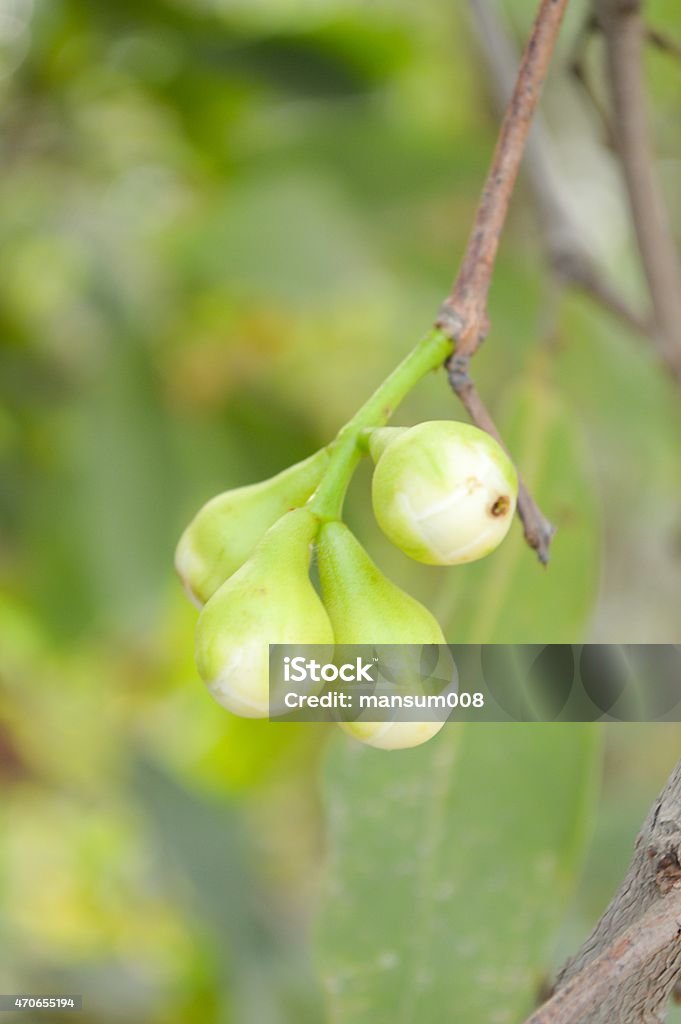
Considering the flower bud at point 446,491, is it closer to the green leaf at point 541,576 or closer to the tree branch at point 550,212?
the green leaf at point 541,576

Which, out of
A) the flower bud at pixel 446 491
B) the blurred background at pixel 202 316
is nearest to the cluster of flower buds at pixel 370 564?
the flower bud at pixel 446 491

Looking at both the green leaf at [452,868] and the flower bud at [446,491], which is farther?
the green leaf at [452,868]

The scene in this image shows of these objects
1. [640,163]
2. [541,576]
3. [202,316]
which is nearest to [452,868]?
[541,576]

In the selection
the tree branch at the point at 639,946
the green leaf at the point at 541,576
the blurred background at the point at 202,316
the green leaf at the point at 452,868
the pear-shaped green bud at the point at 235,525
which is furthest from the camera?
the blurred background at the point at 202,316

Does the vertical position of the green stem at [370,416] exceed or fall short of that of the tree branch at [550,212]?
it falls short

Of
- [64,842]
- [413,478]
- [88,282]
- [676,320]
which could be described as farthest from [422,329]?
[64,842]

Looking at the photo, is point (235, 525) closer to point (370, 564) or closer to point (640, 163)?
point (370, 564)

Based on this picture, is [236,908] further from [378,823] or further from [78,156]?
[78,156]
